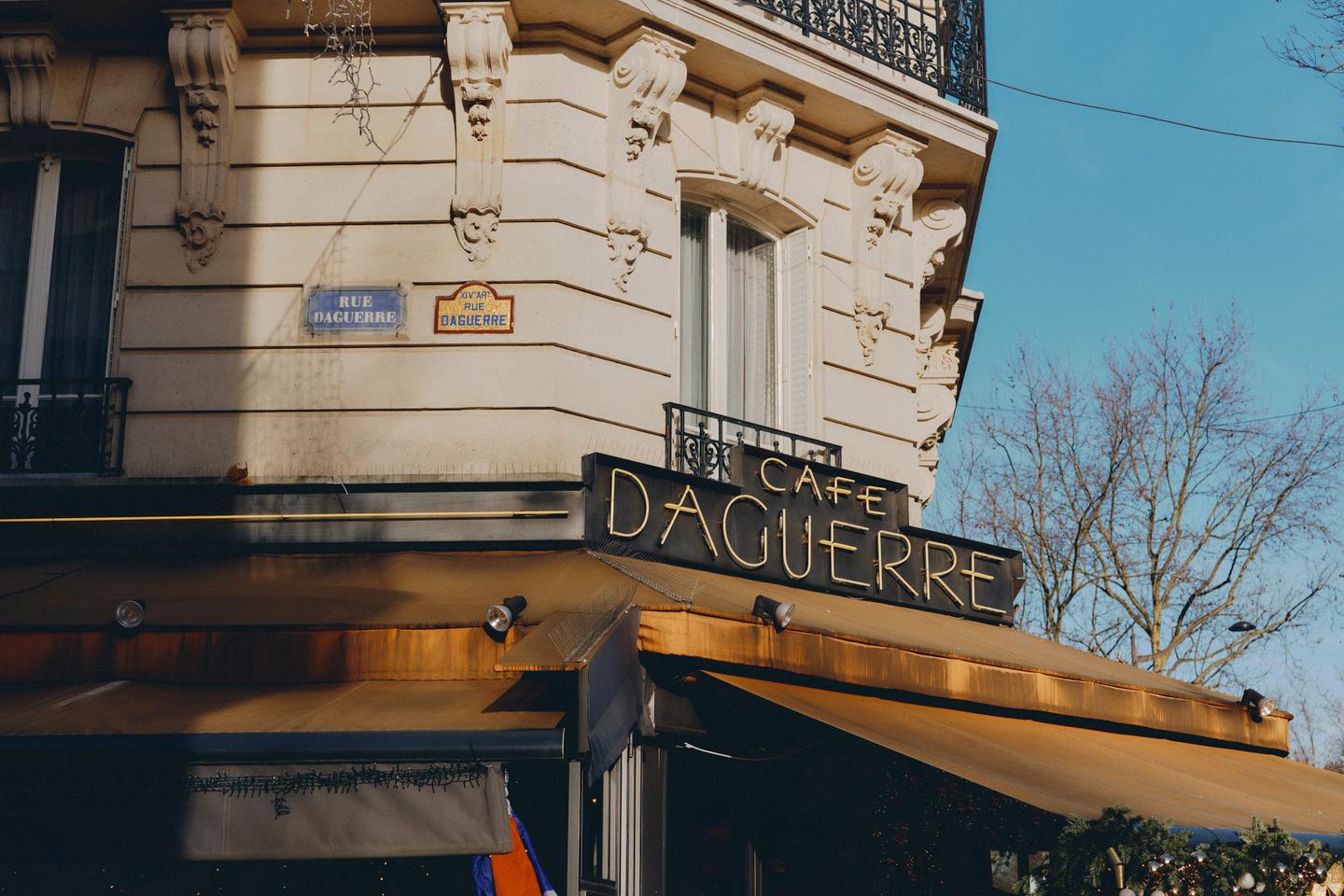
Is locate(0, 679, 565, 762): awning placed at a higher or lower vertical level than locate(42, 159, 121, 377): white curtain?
Answer: lower

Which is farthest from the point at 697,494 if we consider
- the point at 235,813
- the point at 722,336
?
the point at 235,813

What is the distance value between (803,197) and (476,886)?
218 inches

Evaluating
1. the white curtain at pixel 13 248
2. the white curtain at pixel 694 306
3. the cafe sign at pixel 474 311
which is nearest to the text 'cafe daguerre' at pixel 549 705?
the white curtain at pixel 694 306

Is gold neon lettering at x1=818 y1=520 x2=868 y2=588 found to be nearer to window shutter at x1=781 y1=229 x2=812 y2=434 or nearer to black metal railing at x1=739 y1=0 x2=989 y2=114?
window shutter at x1=781 y1=229 x2=812 y2=434

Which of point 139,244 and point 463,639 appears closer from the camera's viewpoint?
point 463,639

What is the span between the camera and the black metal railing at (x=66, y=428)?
854 cm

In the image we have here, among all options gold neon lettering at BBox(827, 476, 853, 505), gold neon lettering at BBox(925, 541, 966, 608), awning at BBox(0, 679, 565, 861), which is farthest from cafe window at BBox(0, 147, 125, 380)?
gold neon lettering at BBox(925, 541, 966, 608)

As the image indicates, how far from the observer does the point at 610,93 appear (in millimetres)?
9172

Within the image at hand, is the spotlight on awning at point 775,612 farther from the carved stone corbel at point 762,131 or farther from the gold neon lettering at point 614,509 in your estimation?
the carved stone corbel at point 762,131

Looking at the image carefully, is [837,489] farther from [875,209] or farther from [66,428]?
[66,428]

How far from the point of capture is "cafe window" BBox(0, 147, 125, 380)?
901 cm

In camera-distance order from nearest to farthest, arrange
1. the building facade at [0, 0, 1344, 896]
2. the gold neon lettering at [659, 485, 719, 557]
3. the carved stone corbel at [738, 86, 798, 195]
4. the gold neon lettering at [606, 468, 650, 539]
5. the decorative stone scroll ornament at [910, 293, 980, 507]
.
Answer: the building facade at [0, 0, 1344, 896] → the gold neon lettering at [606, 468, 650, 539] → the gold neon lettering at [659, 485, 719, 557] → the carved stone corbel at [738, 86, 798, 195] → the decorative stone scroll ornament at [910, 293, 980, 507]

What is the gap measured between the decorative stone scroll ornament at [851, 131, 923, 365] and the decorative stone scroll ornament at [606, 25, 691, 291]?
75.0 inches

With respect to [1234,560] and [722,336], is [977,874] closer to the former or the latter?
[722,336]
